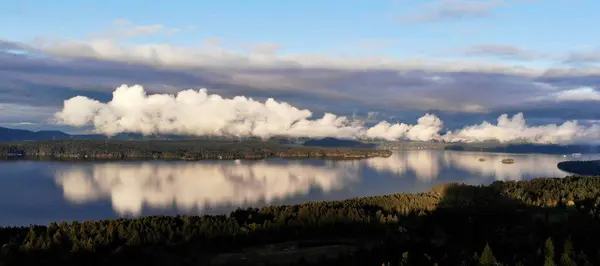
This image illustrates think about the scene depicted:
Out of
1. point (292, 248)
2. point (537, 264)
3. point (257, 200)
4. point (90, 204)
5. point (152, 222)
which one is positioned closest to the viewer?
point (537, 264)

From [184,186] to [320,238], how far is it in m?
91.8

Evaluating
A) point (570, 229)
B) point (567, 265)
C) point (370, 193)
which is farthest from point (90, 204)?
point (567, 265)

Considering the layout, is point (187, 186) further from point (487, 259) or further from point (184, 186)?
point (487, 259)

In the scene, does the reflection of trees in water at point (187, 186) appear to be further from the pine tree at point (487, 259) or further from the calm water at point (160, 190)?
the pine tree at point (487, 259)

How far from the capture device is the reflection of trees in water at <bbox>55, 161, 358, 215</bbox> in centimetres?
12850

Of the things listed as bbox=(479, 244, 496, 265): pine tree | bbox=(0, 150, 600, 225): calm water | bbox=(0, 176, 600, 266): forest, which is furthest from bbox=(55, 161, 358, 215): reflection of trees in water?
bbox=(479, 244, 496, 265): pine tree

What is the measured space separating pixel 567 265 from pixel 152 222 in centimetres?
5640

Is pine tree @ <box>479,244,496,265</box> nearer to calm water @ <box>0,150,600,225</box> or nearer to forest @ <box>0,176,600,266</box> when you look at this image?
forest @ <box>0,176,600,266</box>

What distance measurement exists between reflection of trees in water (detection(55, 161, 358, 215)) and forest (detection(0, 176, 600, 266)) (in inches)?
1708

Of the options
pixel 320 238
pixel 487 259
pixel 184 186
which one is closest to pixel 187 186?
pixel 184 186

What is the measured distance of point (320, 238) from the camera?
234ft

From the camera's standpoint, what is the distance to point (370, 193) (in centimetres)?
14675

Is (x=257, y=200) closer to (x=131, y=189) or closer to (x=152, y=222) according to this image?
(x=131, y=189)

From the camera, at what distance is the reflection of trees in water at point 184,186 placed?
12850cm
